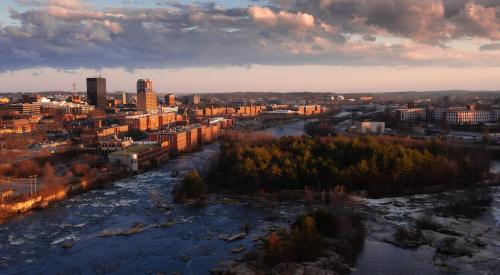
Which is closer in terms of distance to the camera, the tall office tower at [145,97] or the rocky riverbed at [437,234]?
the rocky riverbed at [437,234]

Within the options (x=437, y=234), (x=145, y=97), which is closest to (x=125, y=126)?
(x=145, y=97)

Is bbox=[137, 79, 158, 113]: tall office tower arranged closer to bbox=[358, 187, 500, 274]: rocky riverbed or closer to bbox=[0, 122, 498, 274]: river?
bbox=[0, 122, 498, 274]: river

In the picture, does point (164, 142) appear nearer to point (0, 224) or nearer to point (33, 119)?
point (0, 224)

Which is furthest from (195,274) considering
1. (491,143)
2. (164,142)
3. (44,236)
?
(491,143)

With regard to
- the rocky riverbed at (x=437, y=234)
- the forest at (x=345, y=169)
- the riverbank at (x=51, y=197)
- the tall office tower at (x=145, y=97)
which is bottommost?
the rocky riverbed at (x=437, y=234)

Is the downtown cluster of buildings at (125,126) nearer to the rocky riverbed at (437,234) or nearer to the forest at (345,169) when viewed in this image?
the forest at (345,169)

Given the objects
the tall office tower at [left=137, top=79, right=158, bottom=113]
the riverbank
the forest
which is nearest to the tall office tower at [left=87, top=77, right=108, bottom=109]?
the tall office tower at [left=137, top=79, right=158, bottom=113]

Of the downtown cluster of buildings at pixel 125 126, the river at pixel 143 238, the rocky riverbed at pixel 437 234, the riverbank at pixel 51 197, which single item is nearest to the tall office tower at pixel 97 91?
the downtown cluster of buildings at pixel 125 126

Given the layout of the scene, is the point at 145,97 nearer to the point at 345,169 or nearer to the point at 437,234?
the point at 345,169
